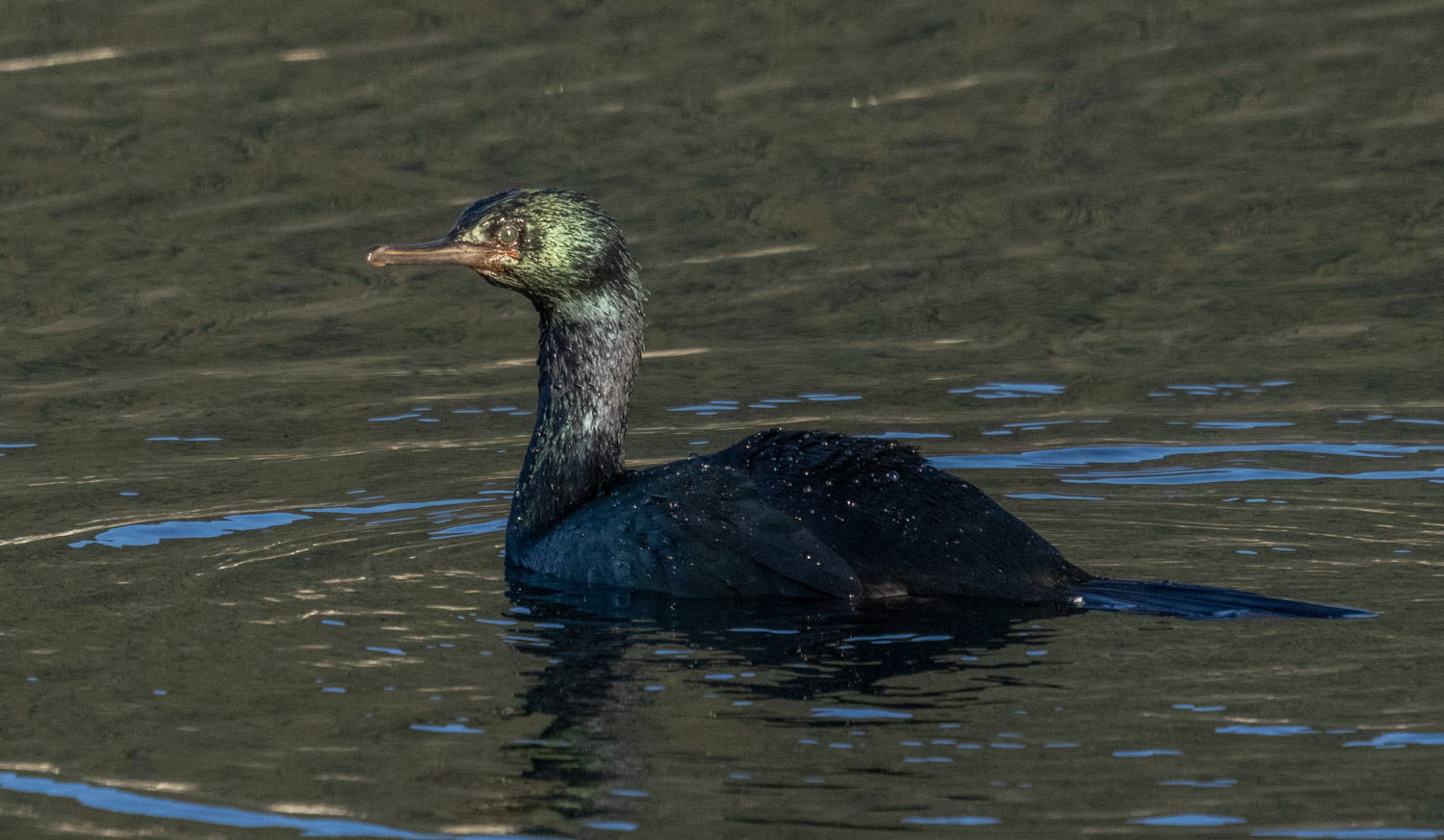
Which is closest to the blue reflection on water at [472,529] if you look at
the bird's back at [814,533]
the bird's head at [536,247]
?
the bird's back at [814,533]

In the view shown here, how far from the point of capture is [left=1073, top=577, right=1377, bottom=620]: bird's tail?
7320 millimetres

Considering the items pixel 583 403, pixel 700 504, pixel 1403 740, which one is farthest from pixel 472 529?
pixel 1403 740

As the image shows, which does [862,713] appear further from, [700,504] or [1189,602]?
[700,504]

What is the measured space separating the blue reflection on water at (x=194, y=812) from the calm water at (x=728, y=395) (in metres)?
0.02

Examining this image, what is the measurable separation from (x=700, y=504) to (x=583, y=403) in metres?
1.11

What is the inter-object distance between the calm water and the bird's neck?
0.41 metres

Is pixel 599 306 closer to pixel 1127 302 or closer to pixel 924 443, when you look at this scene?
pixel 924 443

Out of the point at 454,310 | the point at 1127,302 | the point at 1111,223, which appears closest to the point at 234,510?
the point at 454,310

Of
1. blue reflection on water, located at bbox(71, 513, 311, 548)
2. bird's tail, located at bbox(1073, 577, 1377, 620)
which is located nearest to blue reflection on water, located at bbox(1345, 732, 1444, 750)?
bird's tail, located at bbox(1073, 577, 1377, 620)

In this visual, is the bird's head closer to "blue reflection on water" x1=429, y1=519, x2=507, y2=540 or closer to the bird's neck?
the bird's neck

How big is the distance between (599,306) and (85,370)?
16.1 feet

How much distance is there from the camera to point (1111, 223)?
48.8 ft

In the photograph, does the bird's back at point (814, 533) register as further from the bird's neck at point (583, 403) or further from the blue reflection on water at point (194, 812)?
the blue reflection on water at point (194, 812)

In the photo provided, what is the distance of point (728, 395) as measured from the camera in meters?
11.8
